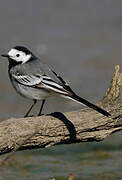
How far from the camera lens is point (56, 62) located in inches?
627

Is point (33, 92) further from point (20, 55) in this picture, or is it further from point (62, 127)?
point (62, 127)

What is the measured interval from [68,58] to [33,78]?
6945mm

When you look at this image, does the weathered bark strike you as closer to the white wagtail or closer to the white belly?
the white wagtail

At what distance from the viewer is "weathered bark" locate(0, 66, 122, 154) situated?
8180 mm

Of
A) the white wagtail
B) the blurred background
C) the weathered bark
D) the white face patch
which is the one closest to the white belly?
the white wagtail

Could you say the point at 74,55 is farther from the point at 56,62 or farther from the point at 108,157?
the point at 108,157

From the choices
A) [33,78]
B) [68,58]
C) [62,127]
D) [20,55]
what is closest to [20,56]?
[20,55]

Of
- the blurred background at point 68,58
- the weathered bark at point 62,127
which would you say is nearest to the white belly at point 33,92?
the weathered bark at point 62,127

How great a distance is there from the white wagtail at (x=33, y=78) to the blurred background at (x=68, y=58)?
1.99 metres

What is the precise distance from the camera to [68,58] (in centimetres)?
1614

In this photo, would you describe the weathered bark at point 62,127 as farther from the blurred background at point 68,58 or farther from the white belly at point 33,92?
the blurred background at point 68,58

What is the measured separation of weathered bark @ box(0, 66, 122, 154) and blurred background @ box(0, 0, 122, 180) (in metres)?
2.48

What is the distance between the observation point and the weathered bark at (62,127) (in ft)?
26.8

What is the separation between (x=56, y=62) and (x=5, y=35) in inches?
60.6
